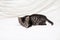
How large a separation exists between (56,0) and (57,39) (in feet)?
1.68

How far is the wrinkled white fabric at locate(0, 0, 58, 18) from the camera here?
3.50ft

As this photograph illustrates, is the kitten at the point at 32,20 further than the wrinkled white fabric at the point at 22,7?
No

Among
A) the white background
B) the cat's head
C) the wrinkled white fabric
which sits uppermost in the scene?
the wrinkled white fabric

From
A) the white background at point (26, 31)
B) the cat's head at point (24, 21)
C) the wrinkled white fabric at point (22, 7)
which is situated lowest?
the white background at point (26, 31)

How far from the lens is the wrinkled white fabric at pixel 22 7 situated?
107cm

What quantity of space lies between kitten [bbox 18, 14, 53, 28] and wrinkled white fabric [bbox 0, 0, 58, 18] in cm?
8

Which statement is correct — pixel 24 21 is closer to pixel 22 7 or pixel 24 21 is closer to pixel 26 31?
pixel 26 31

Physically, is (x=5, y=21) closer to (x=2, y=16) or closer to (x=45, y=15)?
(x=2, y=16)

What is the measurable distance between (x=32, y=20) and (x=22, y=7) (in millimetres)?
233

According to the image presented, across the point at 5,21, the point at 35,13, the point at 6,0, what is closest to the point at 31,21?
the point at 35,13

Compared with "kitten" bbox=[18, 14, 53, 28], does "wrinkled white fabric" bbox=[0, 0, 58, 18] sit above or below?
above

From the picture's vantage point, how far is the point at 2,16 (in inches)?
40.4

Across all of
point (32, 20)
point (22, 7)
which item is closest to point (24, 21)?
point (32, 20)

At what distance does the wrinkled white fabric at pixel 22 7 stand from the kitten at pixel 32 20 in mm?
85
